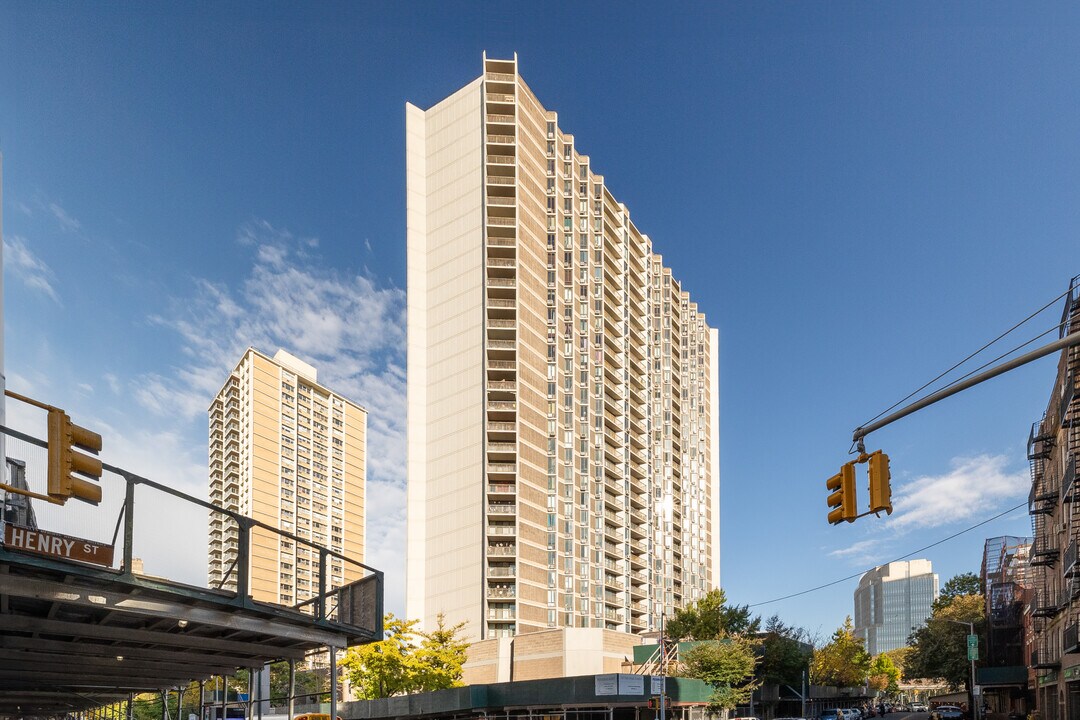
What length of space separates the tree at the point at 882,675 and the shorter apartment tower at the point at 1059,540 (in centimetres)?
11312

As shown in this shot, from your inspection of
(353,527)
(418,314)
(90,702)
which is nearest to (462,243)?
(418,314)

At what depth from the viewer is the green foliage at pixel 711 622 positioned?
2933 inches

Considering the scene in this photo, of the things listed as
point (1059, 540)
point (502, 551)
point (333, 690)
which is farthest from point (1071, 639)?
point (502, 551)

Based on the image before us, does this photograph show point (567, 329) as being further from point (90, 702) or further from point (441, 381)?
point (90, 702)

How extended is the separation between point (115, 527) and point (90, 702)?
2623 cm

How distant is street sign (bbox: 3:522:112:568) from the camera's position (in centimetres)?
1030

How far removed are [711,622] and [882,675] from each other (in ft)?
384

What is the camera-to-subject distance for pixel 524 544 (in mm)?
89875

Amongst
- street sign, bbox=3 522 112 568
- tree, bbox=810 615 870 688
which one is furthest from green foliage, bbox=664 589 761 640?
street sign, bbox=3 522 112 568

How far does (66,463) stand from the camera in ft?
30.9

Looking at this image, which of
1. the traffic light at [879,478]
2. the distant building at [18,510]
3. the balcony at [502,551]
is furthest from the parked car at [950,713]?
the distant building at [18,510]

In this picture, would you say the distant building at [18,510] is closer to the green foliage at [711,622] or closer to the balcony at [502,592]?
the green foliage at [711,622]

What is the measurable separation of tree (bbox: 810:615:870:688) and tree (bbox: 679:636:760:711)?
64932mm

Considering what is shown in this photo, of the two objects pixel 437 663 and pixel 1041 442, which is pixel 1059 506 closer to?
pixel 1041 442
